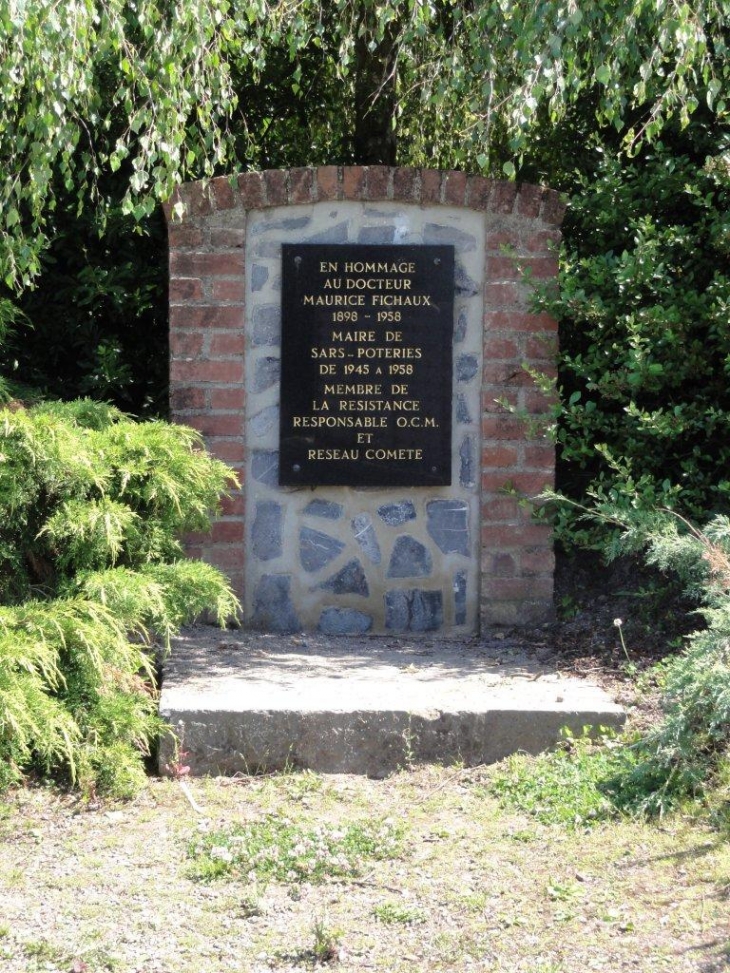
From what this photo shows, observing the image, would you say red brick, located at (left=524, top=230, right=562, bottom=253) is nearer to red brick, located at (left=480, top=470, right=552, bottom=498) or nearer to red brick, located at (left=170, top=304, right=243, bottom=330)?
red brick, located at (left=480, top=470, right=552, bottom=498)

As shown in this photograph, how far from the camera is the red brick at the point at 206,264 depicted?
5.13m

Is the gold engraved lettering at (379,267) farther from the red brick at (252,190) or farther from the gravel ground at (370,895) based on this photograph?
the gravel ground at (370,895)

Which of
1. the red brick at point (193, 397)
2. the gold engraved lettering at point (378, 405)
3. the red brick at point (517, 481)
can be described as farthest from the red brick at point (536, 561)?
the red brick at point (193, 397)

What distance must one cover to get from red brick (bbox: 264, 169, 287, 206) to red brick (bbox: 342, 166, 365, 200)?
247 mm

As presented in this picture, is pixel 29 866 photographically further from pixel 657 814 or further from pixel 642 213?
pixel 642 213

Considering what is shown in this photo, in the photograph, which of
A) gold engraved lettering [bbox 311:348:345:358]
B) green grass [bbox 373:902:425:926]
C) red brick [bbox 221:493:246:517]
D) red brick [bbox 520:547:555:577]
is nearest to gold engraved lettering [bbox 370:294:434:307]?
gold engraved lettering [bbox 311:348:345:358]

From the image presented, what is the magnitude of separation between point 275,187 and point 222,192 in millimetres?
216

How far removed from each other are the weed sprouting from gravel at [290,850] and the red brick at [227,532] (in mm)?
1748

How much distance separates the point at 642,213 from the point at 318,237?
141 cm

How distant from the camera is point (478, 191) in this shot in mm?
5164

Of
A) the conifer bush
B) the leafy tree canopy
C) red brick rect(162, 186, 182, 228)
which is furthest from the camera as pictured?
red brick rect(162, 186, 182, 228)

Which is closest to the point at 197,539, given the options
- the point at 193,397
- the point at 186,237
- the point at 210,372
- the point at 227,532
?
the point at 227,532

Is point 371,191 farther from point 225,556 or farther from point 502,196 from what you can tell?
point 225,556

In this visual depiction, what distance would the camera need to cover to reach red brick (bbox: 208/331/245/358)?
5.16 m
